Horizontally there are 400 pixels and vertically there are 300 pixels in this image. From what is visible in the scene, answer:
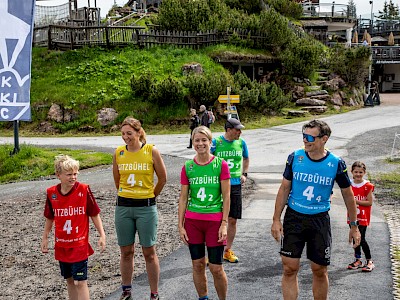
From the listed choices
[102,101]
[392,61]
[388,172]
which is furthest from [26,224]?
[392,61]

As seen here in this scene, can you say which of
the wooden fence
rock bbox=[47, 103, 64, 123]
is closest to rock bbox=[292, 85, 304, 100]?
the wooden fence

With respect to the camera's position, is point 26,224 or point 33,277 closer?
point 33,277

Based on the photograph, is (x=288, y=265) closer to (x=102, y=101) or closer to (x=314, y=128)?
(x=314, y=128)

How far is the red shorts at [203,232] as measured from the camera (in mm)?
5105

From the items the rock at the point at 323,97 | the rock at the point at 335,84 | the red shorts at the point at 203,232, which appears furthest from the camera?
the rock at the point at 335,84

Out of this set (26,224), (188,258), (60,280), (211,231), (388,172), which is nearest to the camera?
(211,231)

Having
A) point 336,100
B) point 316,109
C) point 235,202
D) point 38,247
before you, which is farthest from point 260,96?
point 235,202

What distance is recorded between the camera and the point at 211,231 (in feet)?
16.8

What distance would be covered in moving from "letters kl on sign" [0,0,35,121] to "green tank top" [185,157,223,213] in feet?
34.5

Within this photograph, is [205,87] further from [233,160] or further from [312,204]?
[312,204]

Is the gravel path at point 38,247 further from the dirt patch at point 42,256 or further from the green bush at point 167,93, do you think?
the green bush at point 167,93

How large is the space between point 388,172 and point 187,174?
10489mm

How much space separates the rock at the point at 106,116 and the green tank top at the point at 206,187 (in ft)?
68.3

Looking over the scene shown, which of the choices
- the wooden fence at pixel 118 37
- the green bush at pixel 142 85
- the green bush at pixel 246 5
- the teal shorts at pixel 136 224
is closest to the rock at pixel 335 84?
the wooden fence at pixel 118 37
